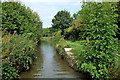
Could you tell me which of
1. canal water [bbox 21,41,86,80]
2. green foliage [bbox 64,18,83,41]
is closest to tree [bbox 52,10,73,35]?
green foliage [bbox 64,18,83,41]

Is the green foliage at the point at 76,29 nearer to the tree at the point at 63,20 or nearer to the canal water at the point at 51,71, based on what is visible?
the canal water at the point at 51,71

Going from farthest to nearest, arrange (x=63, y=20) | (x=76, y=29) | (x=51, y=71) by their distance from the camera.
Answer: (x=63, y=20) < (x=76, y=29) < (x=51, y=71)

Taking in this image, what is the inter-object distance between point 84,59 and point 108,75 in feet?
3.33

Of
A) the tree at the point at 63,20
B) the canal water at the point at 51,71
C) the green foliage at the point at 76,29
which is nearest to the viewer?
the canal water at the point at 51,71

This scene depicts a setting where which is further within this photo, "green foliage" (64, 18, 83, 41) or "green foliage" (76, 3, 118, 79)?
"green foliage" (64, 18, 83, 41)

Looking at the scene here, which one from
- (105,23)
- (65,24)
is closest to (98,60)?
(105,23)

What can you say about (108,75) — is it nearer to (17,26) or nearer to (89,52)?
(89,52)

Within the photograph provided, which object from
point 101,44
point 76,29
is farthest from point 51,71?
point 76,29

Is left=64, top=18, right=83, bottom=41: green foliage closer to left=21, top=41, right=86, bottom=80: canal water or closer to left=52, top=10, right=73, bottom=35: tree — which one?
left=21, top=41, right=86, bottom=80: canal water

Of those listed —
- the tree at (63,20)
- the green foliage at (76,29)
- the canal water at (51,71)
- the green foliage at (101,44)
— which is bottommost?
the canal water at (51,71)

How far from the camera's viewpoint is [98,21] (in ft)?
14.7

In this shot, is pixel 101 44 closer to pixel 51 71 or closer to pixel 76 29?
pixel 51 71

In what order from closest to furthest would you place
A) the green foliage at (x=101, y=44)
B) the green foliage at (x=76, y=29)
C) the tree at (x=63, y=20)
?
the green foliage at (x=101, y=44) < the green foliage at (x=76, y=29) < the tree at (x=63, y=20)

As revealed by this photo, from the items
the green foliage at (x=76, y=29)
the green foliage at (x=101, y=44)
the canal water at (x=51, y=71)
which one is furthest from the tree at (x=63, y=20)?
the green foliage at (x=101, y=44)
